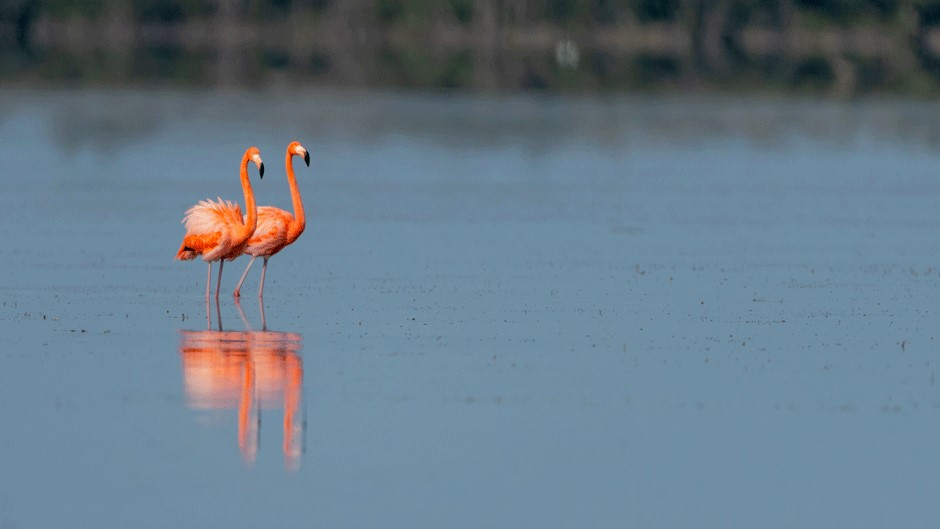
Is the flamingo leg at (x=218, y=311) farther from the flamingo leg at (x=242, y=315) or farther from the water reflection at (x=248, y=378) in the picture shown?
the water reflection at (x=248, y=378)

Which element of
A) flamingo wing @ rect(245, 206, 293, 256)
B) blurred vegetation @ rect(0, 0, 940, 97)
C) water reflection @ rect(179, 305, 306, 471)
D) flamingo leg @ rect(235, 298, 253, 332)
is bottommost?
water reflection @ rect(179, 305, 306, 471)

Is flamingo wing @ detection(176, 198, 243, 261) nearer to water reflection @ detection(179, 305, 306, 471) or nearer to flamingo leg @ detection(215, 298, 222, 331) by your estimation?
flamingo leg @ detection(215, 298, 222, 331)

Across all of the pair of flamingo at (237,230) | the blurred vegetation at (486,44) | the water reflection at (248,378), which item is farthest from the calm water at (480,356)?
the blurred vegetation at (486,44)

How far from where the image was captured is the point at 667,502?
7293 millimetres

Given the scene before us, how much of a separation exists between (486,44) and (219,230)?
56.4 metres

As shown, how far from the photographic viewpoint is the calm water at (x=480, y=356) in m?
7.38

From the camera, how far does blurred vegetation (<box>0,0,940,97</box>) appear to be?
4822 cm

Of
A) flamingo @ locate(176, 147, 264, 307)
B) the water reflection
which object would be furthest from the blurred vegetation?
the water reflection

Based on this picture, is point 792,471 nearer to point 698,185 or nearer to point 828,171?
point 698,185

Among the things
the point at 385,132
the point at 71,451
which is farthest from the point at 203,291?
the point at 385,132

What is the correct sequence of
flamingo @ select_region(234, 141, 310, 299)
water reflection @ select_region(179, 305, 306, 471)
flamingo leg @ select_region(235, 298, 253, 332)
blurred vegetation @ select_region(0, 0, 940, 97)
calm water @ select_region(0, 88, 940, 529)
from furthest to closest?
blurred vegetation @ select_region(0, 0, 940, 97) < flamingo @ select_region(234, 141, 310, 299) < flamingo leg @ select_region(235, 298, 253, 332) < water reflection @ select_region(179, 305, 306, 471) < calm water @ select_region(0, 88, 940, 529)

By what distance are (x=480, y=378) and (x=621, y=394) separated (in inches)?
31.7

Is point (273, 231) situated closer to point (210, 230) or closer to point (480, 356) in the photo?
point (210, 230)

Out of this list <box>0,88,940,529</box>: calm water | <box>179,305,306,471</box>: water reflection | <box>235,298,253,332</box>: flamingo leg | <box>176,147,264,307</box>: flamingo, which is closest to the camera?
<box>0,88,940,529</box>: calm water
